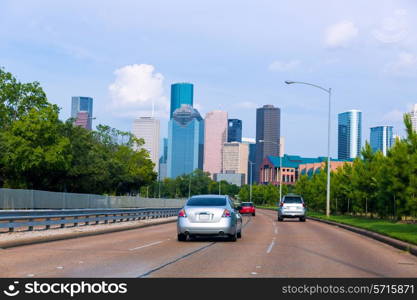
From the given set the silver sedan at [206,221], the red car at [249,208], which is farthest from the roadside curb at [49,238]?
the red car at [249,208]

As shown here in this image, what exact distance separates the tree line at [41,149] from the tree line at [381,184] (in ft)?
81.4

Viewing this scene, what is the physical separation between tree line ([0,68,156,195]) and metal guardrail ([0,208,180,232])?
13.3 m

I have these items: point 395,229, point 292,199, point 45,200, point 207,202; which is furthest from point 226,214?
point 292,199

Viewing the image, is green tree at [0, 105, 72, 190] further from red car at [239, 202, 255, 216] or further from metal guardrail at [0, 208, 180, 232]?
red car at [239, 202, 255, 216]

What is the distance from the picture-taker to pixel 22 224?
23.5m

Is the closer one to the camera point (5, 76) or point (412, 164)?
point (412, 164)

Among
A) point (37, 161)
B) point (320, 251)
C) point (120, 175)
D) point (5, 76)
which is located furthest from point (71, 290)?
point (120, 175)

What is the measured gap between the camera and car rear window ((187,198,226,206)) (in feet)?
70.1

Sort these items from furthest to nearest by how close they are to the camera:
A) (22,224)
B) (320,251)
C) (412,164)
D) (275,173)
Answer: (275,173)
(412,164)
(22,224)
(320,251)

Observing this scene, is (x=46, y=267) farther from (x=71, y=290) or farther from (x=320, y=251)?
(x=320, y=251)

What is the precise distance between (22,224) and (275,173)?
532 ft

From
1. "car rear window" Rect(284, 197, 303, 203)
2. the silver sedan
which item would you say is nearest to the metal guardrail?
the silver sedan

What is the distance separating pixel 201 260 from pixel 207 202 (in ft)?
22.2

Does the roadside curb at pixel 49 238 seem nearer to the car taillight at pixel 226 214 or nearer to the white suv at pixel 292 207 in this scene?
the car taillight at pixel 226 214
